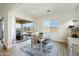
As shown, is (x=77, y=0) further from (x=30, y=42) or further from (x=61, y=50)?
(x=30, y=42)

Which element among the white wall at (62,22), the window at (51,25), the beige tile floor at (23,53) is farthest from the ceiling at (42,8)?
the beige tile floor at (23,53)

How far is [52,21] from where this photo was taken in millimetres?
1925

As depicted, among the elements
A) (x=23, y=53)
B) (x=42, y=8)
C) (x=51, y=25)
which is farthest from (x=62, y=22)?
(x=23, y=53)

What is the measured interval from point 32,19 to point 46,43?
1.93 ft

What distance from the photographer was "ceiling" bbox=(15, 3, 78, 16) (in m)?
1.78

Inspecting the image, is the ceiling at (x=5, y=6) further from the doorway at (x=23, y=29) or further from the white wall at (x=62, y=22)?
the white wall at (x=62, y=22)

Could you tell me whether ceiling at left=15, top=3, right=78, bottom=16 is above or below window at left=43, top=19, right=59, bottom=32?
above

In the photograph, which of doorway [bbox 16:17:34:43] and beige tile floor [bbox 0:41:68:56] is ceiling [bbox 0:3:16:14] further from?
beige tile floor [bbox 0:41:68:56]

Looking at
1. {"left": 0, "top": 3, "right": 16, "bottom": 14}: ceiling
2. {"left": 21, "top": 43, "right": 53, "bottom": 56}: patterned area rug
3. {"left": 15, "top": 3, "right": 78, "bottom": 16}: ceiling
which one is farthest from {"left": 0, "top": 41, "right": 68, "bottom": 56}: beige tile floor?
{"left": 0, "top": 3, "right": 16, "bottom": 14}: ceiling

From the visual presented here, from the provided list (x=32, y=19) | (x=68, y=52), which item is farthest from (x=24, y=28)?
(x=68, y=52)

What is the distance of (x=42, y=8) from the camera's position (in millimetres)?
1865

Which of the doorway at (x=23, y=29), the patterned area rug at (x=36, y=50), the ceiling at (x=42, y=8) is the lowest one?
the patterned area rug at (x=36, y=50)

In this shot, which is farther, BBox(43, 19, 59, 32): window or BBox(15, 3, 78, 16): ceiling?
BBox(43, 19, 59, 32): window

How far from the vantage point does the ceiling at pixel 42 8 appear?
5.85 ft
